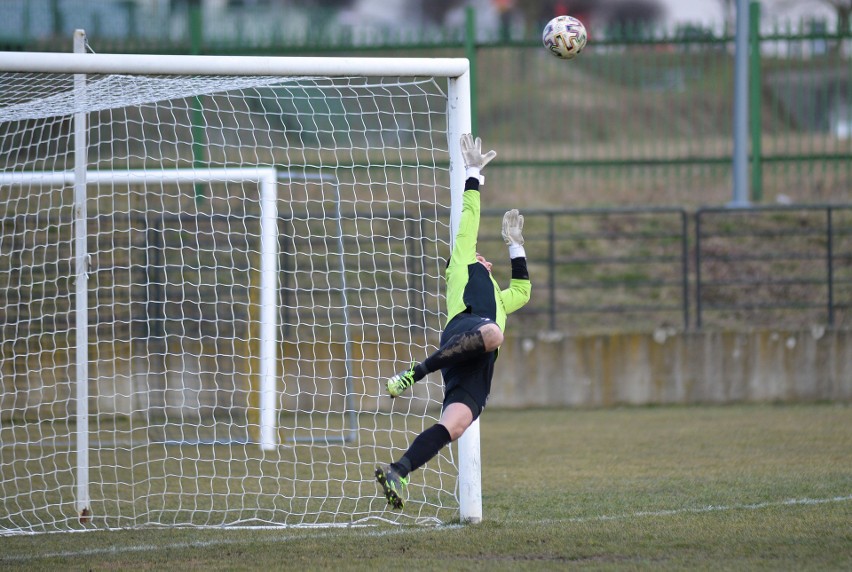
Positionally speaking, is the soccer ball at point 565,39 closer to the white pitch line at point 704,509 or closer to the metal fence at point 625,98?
the white pitch line at point 704,509

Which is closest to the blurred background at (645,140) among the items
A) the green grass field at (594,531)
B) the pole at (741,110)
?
the pole at (741,110)

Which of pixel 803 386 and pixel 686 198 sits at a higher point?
pixel 686 198

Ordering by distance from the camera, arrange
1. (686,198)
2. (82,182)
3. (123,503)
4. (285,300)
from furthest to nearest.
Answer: (686,198), (285,300), (123,503), (82,182)

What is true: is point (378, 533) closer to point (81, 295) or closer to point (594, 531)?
point (594, 531)

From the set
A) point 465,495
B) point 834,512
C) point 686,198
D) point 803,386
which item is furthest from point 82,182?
point 686,198

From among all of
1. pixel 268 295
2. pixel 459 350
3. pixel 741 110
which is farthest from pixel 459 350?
pixel 741 110

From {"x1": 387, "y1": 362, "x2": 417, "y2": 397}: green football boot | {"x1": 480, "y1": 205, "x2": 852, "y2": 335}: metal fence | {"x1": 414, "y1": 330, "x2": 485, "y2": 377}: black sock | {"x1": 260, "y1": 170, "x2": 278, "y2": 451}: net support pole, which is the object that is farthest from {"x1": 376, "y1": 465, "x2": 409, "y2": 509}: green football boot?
{"x1": 480, "y1": 205, "x2": 852, "y2": 335}: metal fence

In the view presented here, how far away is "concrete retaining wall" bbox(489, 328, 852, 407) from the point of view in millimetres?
11219

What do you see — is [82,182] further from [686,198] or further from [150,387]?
[686,198]

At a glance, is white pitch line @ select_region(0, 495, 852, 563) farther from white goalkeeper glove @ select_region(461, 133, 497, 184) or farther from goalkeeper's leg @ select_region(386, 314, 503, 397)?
white goalkeeper glove @ select_region(461, 133, 497, 184)

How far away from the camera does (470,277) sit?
568 centimetres

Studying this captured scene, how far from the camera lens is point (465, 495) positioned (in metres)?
5.89

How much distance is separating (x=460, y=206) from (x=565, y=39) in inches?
48.8

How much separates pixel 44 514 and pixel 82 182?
7.23 ft
